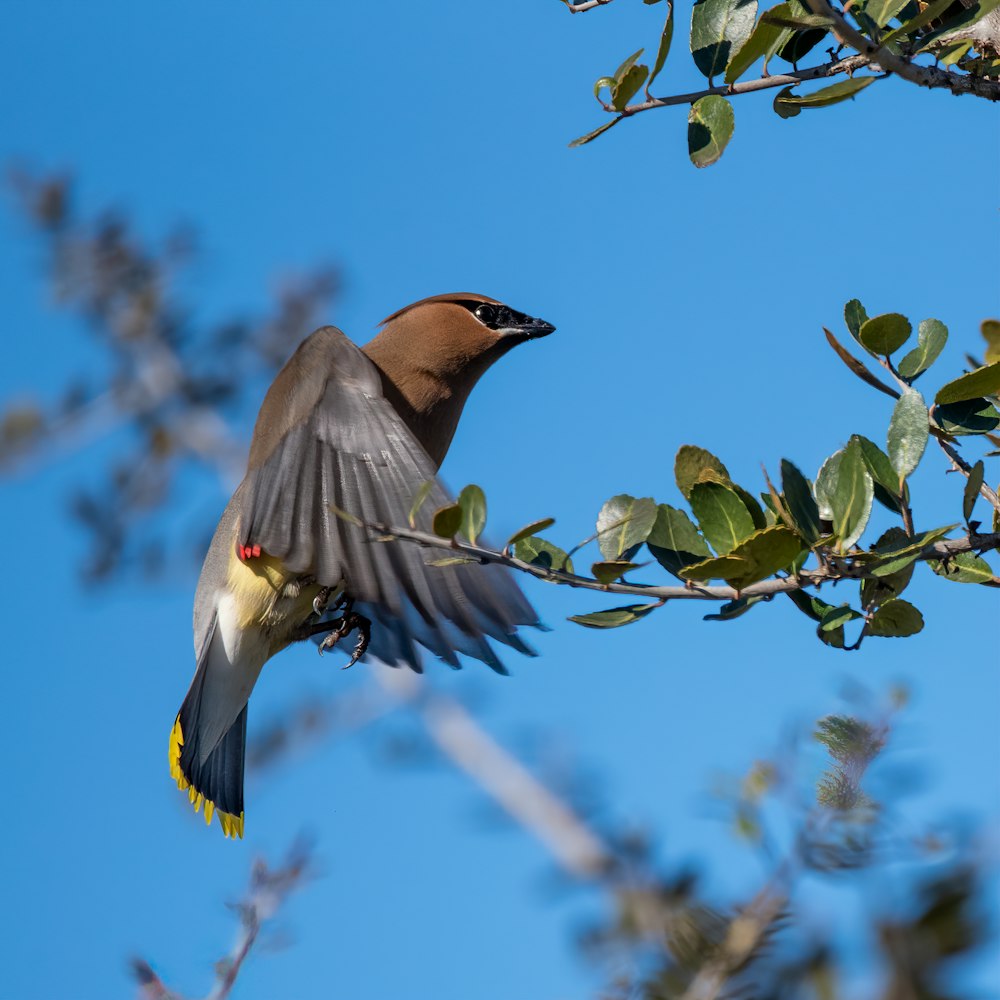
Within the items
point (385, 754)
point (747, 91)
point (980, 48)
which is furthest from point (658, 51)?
point (385, 754)

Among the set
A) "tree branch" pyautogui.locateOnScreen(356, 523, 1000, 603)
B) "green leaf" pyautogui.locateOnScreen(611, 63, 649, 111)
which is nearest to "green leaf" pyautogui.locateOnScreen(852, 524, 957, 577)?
"tree branch" pyautogui.locateOnScreen(356, 523, 1000, 603)

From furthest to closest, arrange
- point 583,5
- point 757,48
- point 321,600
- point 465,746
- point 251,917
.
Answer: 1. point 465,746
2. point 321,600
3. point 583,5
4. point 757,48
5. point 251,917

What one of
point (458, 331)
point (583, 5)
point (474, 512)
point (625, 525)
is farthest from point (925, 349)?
point (458, 331)

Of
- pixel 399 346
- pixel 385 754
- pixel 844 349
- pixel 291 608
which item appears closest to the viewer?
pixel 844 349

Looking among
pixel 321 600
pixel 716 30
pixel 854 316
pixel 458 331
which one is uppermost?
pixel 458 331

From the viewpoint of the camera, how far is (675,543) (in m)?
2.17

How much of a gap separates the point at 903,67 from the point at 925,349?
0.46m

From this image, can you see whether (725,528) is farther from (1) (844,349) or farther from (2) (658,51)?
(2) (658,51)

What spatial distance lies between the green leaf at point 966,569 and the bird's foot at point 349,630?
231 cm

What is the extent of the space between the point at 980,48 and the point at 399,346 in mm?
2741

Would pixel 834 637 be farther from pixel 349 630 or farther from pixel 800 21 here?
pixel 349 630

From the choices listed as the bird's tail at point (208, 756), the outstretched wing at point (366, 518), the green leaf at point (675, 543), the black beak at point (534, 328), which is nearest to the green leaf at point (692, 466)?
the green leaf at point (675, 543)

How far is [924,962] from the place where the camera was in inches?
17.2

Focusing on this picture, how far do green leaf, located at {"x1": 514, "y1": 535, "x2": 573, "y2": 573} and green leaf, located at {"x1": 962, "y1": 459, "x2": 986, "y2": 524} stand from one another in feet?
2.03
